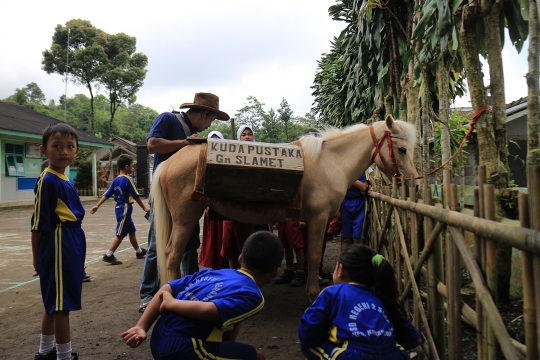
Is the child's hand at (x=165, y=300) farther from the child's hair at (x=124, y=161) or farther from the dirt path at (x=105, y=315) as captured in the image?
the child's hair at (x=124, y=161)

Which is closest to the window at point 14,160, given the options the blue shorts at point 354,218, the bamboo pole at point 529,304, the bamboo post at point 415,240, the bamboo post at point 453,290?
the blue shorts at point 354,218

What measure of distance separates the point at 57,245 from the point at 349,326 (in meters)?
1.96

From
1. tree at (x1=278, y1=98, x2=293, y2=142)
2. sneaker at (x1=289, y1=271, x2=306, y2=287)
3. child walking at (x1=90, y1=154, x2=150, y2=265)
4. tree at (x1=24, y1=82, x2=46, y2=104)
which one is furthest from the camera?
tree at (x1=24, y1=82, x2=46, y2=104)

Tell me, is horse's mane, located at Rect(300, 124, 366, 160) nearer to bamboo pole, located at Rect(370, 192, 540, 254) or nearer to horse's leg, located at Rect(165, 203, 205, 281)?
horse's leg, located at Rect(165, 203, 205, 281)

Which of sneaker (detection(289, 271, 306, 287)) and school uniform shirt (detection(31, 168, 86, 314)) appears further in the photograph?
sneaker (detection(289, 271, 306, 287))

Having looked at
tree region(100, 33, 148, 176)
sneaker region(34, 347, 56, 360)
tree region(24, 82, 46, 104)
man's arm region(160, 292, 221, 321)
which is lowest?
sneaker region(34, 347, 56, 360)

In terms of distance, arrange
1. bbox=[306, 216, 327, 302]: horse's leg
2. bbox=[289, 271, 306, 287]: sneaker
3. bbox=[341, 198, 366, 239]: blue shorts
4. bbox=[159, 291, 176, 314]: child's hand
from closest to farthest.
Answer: bbox=[159, 291, 176, 314]: child's hand
bbox=[306, 216, 327, 302]: horse's leg
bbox=[289, 271, 306, 287]: sneaker
bbox=[341, 198, 366, 239]: blue shorts

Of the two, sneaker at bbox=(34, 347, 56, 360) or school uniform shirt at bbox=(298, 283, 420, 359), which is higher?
school uniform shirt at bbox=(298, 283, 420, 359)

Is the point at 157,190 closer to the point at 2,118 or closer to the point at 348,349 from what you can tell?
the point at 348,349

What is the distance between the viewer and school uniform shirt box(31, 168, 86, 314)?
2.59 m

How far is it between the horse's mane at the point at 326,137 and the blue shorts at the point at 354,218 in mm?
1499

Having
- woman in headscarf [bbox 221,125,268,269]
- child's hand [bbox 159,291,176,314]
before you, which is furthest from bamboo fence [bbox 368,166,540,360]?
woman in headscarf [bbox 221,125,268,269]

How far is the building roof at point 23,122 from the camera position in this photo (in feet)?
57.9

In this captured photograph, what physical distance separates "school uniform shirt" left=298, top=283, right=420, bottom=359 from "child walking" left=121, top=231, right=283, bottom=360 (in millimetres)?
283
